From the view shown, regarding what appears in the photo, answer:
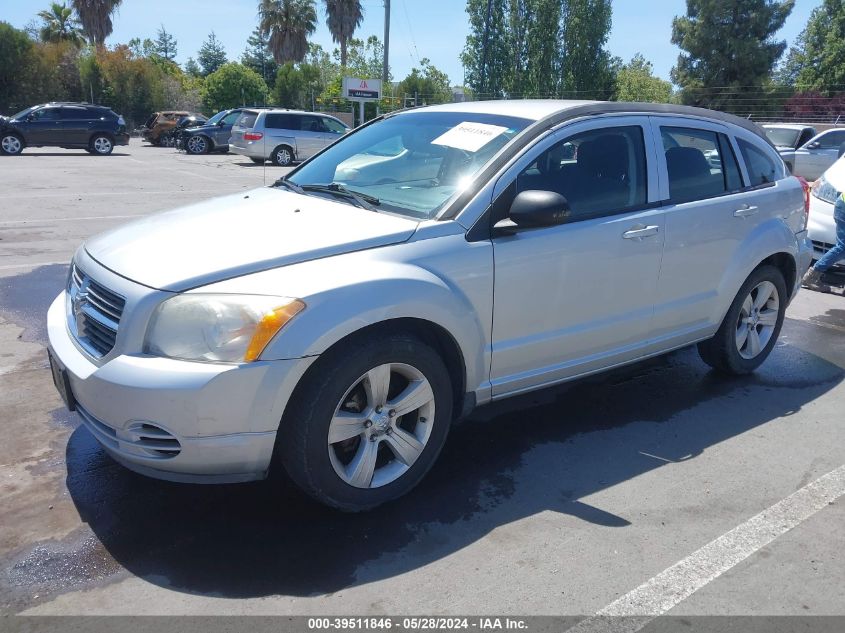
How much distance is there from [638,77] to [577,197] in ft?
215

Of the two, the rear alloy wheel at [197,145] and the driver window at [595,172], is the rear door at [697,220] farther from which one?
the rear alloy wheel at [197,145]

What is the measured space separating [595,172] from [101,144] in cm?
2518

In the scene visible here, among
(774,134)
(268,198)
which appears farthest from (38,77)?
(268,198)

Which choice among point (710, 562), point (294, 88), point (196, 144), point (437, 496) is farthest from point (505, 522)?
point (294, 88)

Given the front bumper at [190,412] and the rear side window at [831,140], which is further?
the rear side window at [831,140]

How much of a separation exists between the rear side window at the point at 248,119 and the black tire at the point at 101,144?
16.7 ft

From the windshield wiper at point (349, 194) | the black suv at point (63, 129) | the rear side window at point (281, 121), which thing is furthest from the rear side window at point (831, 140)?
the black suv at point (63, 129)

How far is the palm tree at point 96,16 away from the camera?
51.8 metres

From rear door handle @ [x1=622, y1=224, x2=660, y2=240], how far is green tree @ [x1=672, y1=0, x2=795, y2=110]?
40.7 meters

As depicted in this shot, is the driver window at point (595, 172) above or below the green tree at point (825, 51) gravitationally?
below

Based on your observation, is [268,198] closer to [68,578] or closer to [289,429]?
[289,429]

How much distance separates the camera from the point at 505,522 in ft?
11.0

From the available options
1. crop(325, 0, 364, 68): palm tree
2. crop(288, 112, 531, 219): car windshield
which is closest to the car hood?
crop(288, 112, 531, 219): car windshield

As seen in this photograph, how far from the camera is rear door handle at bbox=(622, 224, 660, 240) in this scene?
13.5 feet
